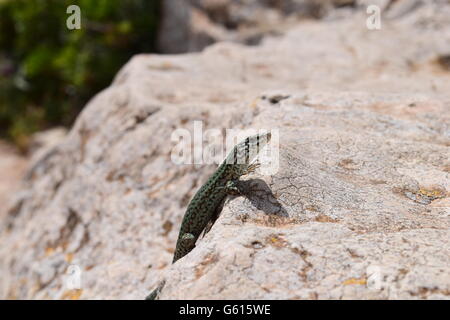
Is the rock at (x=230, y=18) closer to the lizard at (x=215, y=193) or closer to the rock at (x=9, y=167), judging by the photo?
the rock at (x=9, y=167)

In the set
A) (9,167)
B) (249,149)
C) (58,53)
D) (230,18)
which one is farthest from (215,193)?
(58,53)

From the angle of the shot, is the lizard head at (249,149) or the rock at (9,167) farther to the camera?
the rock at (9,167)

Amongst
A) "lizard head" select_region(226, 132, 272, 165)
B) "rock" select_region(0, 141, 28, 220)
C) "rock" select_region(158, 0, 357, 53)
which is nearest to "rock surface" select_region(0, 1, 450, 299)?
"lizard head" select_region(226, 132, 272, 165)

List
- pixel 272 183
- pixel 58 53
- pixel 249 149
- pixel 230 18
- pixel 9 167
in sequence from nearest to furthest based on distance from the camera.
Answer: pixel 272 183, pixel 249 149, pixel 230 18, pixel 9 167, pixel 58 53

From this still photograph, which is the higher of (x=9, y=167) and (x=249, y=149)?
(x=249, y=149)

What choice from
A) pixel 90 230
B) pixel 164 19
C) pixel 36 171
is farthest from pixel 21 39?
pixel 90 230

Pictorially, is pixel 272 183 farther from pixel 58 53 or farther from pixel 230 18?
pixel 58 53

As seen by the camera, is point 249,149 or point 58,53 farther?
point 58,53

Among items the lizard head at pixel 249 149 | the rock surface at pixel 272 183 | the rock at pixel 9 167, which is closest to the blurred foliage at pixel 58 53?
the rock at pixel 9 167
